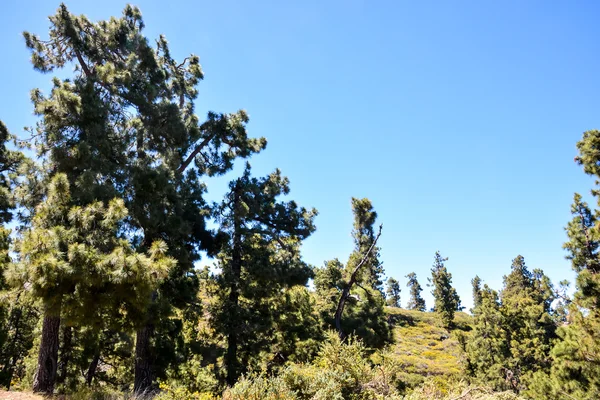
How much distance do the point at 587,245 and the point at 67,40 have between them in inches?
858

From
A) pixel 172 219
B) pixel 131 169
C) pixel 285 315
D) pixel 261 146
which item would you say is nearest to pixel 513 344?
pixel 285 315

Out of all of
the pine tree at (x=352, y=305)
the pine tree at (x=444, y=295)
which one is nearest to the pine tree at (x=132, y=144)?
the pine tree at (x=352, y=305)

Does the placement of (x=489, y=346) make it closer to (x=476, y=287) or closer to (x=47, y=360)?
(x=47, y=360)

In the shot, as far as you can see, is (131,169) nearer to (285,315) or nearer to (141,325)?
(141,325)

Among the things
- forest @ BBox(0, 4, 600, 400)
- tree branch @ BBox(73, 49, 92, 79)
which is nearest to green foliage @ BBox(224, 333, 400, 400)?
forest @ BBox(0, 4, 600, 400)

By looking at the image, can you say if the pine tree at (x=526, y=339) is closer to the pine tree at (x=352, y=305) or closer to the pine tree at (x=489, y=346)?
the pine tree at (x=489, y=346)

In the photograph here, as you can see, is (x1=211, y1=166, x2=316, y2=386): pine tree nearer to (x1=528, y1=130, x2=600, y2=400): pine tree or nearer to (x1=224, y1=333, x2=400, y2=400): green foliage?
(x1=224, y1=333, x2=400, y2=400): green foliage

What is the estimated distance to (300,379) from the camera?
734 centimetres

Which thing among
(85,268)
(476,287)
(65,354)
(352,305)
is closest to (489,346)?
(352,305)

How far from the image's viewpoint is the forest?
7000 millimetres

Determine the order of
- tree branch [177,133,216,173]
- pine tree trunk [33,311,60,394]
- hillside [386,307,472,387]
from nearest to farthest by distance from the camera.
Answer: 1. pine tree trunk [33,311,60,394]
2. tree branch [177,133,216,173]
3. hillside [386,307,472,387]

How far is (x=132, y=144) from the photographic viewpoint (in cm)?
1159

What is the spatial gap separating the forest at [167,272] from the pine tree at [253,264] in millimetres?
86

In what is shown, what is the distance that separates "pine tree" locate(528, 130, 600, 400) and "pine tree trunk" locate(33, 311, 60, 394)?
16656 millimetres
